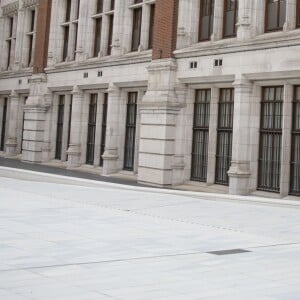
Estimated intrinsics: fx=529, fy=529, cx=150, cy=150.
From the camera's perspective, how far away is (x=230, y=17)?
19266 millimetres

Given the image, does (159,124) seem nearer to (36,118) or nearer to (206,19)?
Result: (206,19)

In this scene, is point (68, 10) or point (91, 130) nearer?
point (91, 130)

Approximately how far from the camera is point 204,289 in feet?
20.6

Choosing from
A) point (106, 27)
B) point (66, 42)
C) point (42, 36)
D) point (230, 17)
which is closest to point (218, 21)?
point (230, 17)

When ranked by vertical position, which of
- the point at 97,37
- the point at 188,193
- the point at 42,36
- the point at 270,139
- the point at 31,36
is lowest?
the point at 188,193

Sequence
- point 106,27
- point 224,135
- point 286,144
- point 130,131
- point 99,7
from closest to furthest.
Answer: point 286,144 < point 224,135 < point 130,131 < point 106,27 < point 99,7

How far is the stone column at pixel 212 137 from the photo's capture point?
753 inches

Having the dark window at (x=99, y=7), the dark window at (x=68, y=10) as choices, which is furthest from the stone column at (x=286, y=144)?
the dark window at (x=68, y=10)

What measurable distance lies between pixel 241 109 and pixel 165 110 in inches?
131

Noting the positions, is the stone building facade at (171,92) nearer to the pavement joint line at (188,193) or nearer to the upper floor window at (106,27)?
the upper floor window at (106,27)

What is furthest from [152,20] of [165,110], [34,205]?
[34,205]

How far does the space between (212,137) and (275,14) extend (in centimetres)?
475

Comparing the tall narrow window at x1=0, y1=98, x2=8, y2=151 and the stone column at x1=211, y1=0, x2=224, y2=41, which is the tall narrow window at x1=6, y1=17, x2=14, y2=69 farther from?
the stone column at x1=211, y1=0, x2=224, y2=41

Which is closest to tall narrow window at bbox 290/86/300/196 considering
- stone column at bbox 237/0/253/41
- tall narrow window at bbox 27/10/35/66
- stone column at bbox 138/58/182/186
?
stone column at bbox 237/0/253/41
